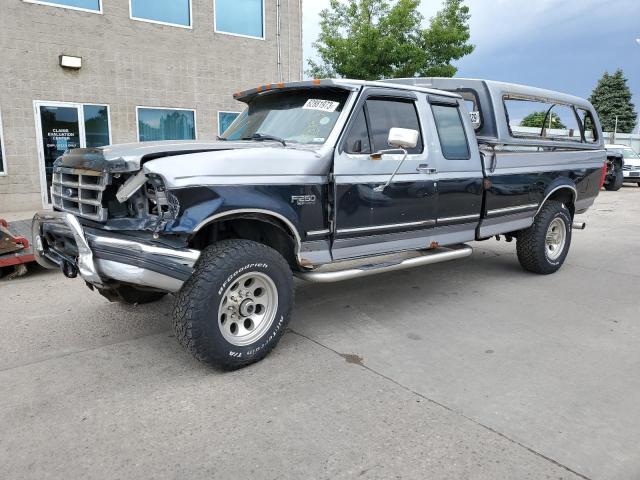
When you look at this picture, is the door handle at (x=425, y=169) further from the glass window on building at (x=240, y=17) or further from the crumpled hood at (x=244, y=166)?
the glass window on building at (x=240, y=17)

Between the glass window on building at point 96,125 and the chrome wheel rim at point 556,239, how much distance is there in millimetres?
9507

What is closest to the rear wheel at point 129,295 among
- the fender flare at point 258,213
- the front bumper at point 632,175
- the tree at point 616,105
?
the fender flare at point 258,213

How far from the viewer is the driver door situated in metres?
4.21

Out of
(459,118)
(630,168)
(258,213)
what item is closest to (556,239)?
(459,118)

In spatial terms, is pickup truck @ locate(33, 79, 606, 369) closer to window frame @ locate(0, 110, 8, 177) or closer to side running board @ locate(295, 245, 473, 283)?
side running board @ locate(295, 245, 473, 283)

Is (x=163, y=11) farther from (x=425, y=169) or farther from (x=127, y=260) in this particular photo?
(x=127, y=260)

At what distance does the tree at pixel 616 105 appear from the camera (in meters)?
53.3

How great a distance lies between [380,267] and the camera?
4.46 metres

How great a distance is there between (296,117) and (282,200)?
104 centimetres

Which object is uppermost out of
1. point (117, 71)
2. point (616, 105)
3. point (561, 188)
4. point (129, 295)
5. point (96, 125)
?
point (616, 105)

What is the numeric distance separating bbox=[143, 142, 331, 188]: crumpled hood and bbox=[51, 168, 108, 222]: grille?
0.52 meters

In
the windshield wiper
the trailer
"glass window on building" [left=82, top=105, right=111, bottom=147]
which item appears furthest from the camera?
"glass window on building" [left=82, top=105, right=111, bottom=147]

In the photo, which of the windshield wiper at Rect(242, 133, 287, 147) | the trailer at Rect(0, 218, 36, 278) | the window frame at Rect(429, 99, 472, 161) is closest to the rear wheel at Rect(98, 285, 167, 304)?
the windshield wiper at Rect(242, 133, 287, 147)

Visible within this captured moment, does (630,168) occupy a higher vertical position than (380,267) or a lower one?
higher
